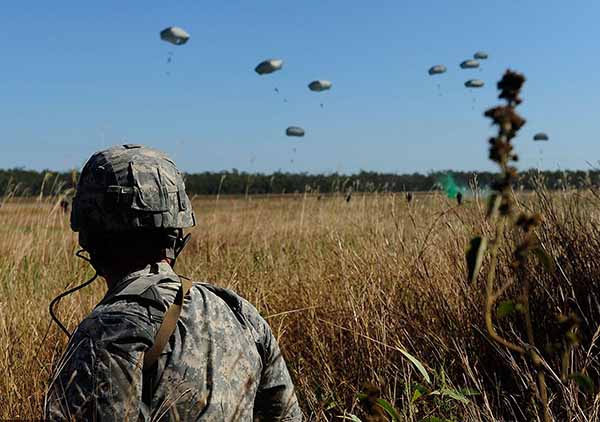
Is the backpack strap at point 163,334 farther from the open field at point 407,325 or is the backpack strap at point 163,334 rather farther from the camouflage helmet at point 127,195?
the open field at point 407,325

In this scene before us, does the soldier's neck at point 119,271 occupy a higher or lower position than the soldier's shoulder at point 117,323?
higher

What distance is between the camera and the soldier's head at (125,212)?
2.37 meters

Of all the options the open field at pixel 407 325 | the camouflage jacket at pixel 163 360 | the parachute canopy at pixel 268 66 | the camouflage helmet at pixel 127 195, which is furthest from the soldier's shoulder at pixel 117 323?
the parachute canopy at pixel 268 66

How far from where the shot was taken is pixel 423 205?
676cm

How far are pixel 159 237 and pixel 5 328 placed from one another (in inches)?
62.5

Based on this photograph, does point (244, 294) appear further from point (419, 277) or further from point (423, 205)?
point (423, 205)

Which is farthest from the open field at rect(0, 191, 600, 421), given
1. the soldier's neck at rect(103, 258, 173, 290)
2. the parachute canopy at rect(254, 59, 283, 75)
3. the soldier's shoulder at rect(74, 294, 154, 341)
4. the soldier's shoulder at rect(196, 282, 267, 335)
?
the parachute canopy at rect(254, 59, 283, 75)

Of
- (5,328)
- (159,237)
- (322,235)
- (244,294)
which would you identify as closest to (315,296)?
(244,294)

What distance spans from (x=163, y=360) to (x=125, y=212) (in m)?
0.55

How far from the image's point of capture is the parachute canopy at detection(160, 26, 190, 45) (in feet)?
48.3

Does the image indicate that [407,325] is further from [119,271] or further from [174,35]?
[174,35]

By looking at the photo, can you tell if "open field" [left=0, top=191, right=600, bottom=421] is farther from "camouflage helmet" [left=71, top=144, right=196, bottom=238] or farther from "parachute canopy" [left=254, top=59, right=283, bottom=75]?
"parachute canopy" [left=254, top=59, right=283, bottom=75]

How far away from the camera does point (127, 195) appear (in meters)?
2.37

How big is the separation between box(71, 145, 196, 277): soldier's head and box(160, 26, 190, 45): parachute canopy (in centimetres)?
1281
